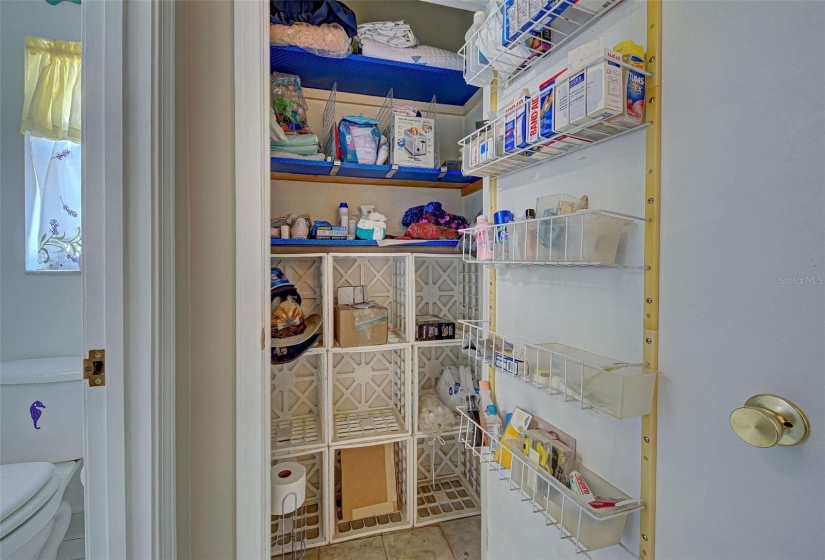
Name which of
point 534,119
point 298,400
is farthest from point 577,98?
point 298,400

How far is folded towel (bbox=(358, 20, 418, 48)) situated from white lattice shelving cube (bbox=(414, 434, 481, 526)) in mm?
2098

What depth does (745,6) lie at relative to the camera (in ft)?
1.70

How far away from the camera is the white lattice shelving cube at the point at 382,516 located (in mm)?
1738

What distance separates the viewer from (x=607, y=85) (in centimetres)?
62

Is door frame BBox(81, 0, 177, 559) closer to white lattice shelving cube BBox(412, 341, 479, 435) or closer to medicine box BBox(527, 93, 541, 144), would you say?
medicine box BBox(527, 93, 541, 144)

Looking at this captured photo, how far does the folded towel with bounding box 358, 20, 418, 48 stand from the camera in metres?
1.57

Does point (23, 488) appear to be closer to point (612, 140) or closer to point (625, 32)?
point (612, 140)

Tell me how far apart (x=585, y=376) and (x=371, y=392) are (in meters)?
1.58

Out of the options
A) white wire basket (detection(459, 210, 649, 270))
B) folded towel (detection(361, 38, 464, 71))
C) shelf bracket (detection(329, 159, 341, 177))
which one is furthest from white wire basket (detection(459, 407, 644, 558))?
folded towel (detection(361, 38, 464, 71))

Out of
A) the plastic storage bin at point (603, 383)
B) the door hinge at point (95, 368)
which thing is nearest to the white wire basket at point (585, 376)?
the plastic storage bin at point (603, 383)

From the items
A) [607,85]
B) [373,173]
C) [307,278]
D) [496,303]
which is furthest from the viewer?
[307,278]

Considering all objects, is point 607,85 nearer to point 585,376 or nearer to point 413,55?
point 585,376

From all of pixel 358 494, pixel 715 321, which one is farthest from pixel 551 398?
pixel 358 494

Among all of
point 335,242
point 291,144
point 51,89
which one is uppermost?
point 291,144
